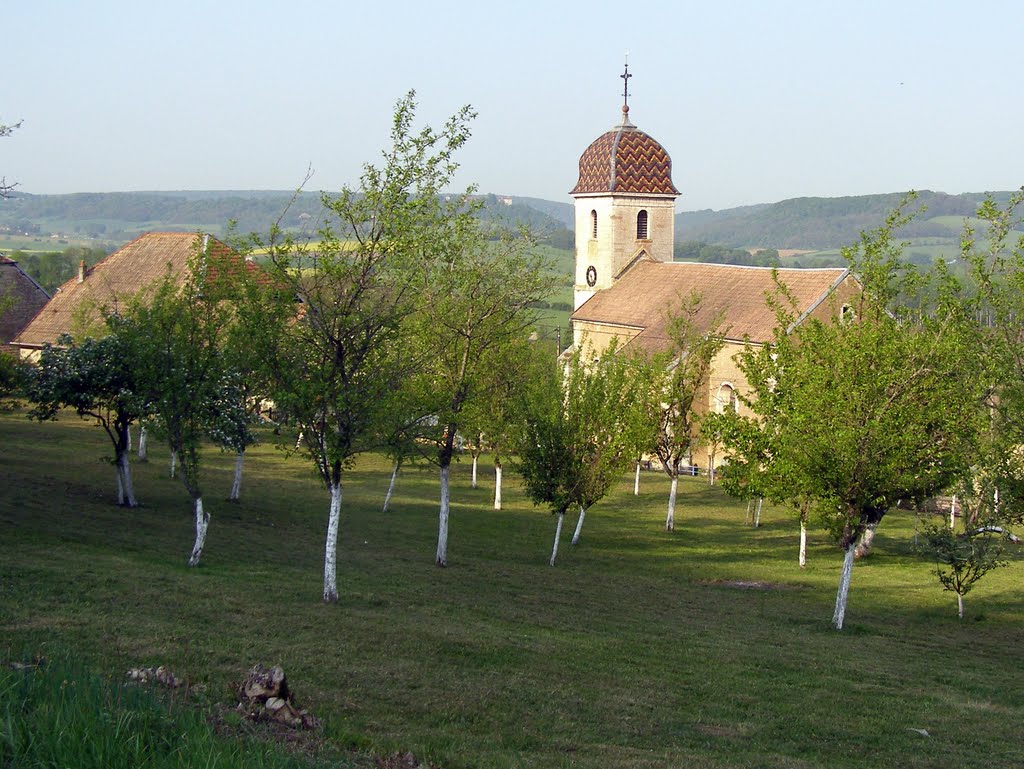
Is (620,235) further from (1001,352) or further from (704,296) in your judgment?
(1001,352)

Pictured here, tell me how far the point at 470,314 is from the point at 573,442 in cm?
525

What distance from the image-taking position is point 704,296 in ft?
177

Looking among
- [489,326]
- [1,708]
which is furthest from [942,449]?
[1,708]

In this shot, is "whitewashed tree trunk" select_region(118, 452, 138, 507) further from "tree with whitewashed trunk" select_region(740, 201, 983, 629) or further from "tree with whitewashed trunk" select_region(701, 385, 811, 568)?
"tree with whitewashed trunk" select_region(740, 201, 983, 629)

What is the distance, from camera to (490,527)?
113ft

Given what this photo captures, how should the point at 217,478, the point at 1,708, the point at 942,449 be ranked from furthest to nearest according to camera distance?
the point at 217,478, the point at 942,449, the point at 1,708

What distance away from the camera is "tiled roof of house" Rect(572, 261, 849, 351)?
49.4 metres

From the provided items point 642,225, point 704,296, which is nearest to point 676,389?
point 704,296

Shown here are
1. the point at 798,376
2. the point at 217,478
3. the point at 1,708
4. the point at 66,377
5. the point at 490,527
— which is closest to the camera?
the point at 1,708

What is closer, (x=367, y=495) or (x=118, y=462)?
(x=118, y=462)

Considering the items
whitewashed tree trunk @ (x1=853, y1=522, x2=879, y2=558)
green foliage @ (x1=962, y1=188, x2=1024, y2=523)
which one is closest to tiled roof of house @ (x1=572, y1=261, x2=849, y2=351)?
whitewashed tree trunk @ (x1=853, y1=522, x2=879, y2=558)

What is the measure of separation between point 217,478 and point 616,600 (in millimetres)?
18224

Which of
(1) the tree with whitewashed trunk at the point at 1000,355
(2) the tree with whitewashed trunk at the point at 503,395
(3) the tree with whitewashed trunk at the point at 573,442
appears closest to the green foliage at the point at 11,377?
(2) the tree with whitewashed trunk at the point at 503,395

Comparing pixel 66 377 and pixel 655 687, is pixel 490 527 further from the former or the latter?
pixel 655 687
